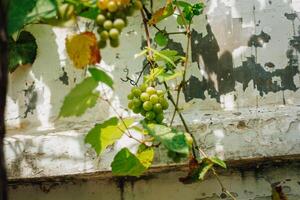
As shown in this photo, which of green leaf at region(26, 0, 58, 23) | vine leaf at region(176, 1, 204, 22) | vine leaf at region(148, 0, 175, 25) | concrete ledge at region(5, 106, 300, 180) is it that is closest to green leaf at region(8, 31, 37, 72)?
concrete ledge at region(5, 106, 300, 180)

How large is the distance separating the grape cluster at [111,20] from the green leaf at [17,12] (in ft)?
0.50

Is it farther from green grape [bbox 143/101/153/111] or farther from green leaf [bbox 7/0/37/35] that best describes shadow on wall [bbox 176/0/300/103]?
green leaf [bbox 7/0/37/35]

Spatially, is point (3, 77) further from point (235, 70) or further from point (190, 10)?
point (235, 70)

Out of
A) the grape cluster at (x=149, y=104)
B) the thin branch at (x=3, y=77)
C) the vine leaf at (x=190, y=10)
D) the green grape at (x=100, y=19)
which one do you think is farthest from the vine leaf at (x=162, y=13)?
the thin branch at (x=3, y=77)

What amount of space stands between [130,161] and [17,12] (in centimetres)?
53

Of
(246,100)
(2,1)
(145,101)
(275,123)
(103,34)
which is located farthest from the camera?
(246,100)

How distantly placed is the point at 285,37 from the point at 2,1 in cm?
127

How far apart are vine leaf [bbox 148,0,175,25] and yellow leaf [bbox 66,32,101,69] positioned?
0.47 meters

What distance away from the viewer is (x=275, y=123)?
1.66 meters

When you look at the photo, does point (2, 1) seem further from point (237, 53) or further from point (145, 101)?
point (237, 53)

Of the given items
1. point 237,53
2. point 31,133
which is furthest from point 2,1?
point 237,53

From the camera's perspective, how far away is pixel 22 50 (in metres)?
1.82

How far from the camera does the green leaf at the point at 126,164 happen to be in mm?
1369

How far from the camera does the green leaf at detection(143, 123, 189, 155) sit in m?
1.20
